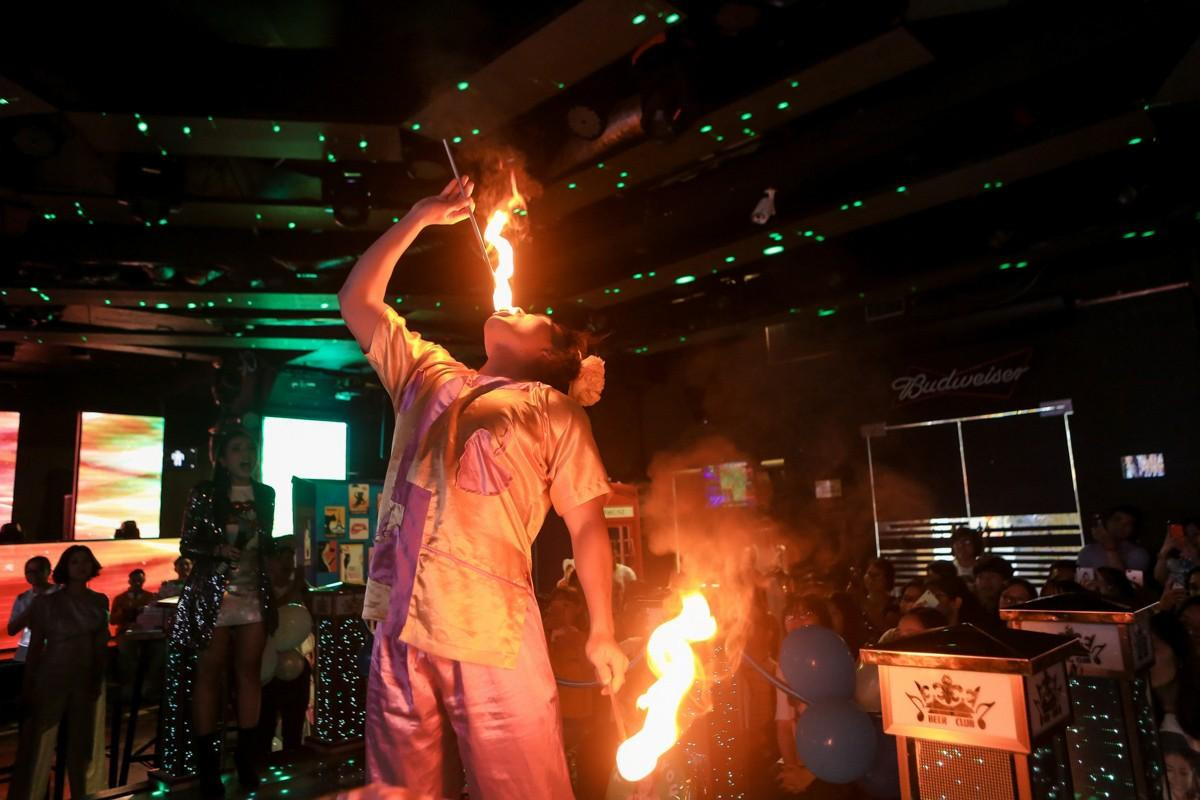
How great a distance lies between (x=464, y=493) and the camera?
1987 millimetres

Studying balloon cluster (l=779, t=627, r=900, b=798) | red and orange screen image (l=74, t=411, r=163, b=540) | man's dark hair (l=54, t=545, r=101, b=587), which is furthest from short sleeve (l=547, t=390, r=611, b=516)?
red and orange screen image (l=74, t=411, r=163, b=540)

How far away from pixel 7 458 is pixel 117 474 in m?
1.47

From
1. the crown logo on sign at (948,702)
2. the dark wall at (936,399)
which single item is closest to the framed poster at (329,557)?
the dark wall at (936,399)

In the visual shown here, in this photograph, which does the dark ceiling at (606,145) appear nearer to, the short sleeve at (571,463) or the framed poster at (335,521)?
the short sleeve at (571,463)

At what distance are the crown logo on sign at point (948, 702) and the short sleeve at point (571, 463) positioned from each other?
1309mm

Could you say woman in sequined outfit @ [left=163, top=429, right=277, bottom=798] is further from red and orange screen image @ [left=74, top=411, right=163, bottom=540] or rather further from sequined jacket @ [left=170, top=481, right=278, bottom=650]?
red and orange screen image @ [left=74, top=411, right=163, bottom=540]

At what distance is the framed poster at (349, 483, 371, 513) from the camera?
11.1 m

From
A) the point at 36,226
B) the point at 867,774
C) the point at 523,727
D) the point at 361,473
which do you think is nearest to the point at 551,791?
the point at 523,727

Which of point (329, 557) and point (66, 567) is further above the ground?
point (66, 567)

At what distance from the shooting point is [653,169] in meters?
6.85

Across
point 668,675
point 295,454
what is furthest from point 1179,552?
point 295,454

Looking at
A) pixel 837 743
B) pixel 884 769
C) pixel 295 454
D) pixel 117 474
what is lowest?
pixel 884 769

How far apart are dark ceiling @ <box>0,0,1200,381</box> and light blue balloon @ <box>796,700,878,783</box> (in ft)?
12.2

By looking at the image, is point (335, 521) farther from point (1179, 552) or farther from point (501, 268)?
point (1179, 552)
